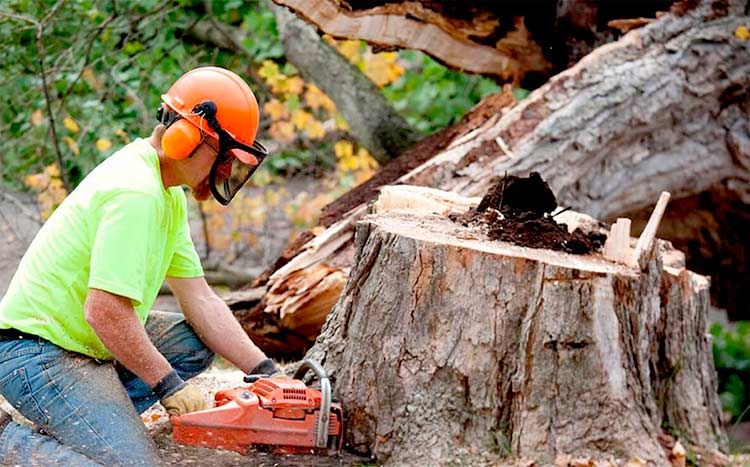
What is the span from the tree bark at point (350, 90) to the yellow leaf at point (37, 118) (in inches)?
76.3

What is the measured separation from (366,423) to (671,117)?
3.35m

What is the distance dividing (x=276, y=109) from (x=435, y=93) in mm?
1722

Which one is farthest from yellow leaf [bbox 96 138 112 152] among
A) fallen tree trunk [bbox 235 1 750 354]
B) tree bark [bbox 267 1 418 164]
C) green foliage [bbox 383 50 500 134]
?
green foliage [bbox 383 50 500 134]

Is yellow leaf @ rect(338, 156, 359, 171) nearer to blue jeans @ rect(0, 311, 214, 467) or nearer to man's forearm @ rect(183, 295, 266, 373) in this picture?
man's forearm @ rect(183, 295, 266, 373)

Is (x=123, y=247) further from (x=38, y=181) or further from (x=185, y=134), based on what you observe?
(x=38, y=181)

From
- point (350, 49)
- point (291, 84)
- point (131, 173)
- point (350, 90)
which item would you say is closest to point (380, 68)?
point (350, 49)

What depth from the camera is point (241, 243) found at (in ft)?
31.0

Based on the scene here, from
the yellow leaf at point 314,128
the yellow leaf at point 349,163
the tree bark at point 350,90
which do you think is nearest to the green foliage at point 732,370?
the tree bark at point 350,90

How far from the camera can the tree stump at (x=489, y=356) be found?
333 cm

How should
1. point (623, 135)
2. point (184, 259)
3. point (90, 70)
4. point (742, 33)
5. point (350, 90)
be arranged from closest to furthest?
1. point (184, 259)
2. point (623, 135)
3. point (742, 33)
4. point (350, 90)
5. point (90, 70)

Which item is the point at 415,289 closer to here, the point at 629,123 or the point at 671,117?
the point at 629,123

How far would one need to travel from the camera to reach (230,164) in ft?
11.0

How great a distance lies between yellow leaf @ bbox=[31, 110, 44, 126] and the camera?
24.5 feet

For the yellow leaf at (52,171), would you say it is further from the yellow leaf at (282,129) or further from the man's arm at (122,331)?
the man's arm at (122,331)
